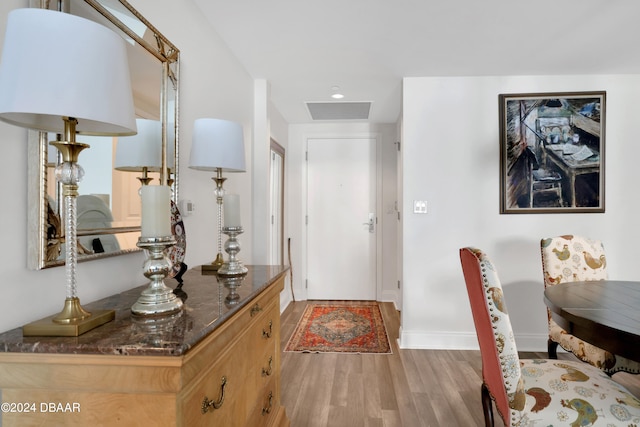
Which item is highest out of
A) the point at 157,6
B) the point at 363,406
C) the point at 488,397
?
the point at 157,6

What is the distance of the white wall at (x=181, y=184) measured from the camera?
0.96 metres

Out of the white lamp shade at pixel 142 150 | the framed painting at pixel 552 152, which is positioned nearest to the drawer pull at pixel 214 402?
the white lamp shade at pixel 142 150

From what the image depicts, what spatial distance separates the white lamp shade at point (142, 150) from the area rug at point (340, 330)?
2.10 meters

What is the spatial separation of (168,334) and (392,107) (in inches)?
145

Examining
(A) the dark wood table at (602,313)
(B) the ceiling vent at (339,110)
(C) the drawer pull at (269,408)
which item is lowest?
(C) the drawer pull at (269,408)

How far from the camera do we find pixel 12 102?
2.32ft

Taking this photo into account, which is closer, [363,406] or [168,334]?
[168,334]

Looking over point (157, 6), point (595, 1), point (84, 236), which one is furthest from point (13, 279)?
point (595, 1)

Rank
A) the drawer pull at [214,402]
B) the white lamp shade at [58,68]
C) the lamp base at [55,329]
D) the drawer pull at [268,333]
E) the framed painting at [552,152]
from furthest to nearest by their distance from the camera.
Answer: the framed painting at [552,152] < the drawer pull at [268,333] < the drawer pull at [214,402] < the lamp base at [55,329] < the white lamp shade at [58,68]

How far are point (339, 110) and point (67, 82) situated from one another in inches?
141

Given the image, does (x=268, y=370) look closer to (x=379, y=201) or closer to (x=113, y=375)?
(x=113, y=375)

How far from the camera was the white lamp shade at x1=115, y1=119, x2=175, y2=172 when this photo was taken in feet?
4.44

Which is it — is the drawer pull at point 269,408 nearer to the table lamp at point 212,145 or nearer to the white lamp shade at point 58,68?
the table lamp at point 212,145

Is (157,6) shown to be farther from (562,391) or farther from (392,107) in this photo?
(392,107)
